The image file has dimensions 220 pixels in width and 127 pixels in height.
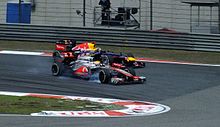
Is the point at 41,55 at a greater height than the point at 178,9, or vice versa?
the point at 178,9

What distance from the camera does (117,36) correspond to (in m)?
24.7

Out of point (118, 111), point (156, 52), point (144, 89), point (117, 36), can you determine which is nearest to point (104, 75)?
point (144, 89)

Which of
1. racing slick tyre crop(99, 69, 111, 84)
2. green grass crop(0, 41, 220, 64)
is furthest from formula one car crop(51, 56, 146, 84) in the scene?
green grass crop(0, 41, 220, 64)

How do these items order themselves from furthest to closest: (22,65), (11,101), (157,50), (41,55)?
(157,50)
(41,55)
(22,65)
(11,101)

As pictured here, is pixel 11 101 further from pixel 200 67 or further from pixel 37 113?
pixel 200 67

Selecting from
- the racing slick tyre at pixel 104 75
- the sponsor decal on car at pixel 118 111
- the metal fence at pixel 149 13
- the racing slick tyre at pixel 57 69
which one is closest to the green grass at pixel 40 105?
the sponsor decal on car at pixel 118 111

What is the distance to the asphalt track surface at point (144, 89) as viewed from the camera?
10.3 metres

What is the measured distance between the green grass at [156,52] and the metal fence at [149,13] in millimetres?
7054

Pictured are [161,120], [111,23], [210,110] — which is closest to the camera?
[161,120]

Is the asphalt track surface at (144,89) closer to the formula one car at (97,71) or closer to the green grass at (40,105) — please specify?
the formula one car at (97,71)

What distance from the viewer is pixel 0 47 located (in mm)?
24625

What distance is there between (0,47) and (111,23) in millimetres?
9685

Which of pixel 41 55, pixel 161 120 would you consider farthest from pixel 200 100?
pixel 41 55

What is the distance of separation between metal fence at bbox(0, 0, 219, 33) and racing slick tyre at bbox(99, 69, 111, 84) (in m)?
15.0
